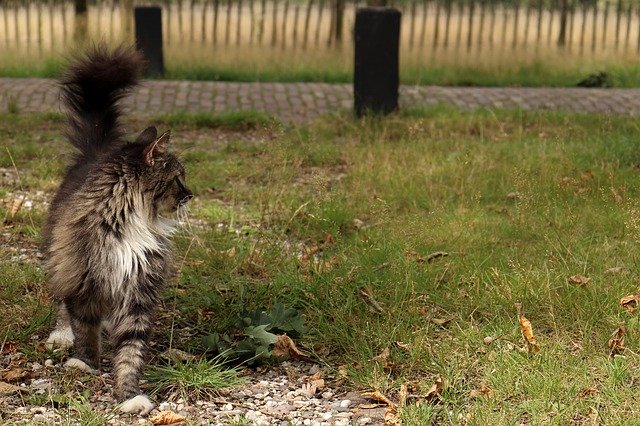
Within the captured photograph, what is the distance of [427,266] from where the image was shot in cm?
587

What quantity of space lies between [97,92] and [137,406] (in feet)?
6.64

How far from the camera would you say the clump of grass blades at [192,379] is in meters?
4.56

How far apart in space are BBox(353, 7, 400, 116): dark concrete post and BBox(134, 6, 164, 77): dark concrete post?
3668mm

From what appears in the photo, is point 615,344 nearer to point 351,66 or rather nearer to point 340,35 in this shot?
point 351,66

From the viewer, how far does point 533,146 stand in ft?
29.6

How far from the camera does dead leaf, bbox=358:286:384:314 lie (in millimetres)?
5289

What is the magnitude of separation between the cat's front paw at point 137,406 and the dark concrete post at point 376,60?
264 inches

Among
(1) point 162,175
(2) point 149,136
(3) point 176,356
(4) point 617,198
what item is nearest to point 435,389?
(3) point 176,356

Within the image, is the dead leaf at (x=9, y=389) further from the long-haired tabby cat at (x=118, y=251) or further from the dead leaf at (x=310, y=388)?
the dead leaf at (x=310, y=388)

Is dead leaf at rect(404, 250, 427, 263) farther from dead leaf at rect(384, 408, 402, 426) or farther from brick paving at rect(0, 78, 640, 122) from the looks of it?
brick paving at rect(0, 78, 640, 122)

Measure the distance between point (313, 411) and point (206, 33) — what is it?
582 inches

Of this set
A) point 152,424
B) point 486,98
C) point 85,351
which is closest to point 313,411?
point 152,424

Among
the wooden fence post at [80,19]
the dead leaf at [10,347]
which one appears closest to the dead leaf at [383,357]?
the dead leaf at [10,347]

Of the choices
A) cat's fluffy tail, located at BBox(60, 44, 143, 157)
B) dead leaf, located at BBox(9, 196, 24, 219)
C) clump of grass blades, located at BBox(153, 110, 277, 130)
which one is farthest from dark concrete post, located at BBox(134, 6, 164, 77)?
cat's fluffy tail, located at BBox(60, 44, 143, 157)
